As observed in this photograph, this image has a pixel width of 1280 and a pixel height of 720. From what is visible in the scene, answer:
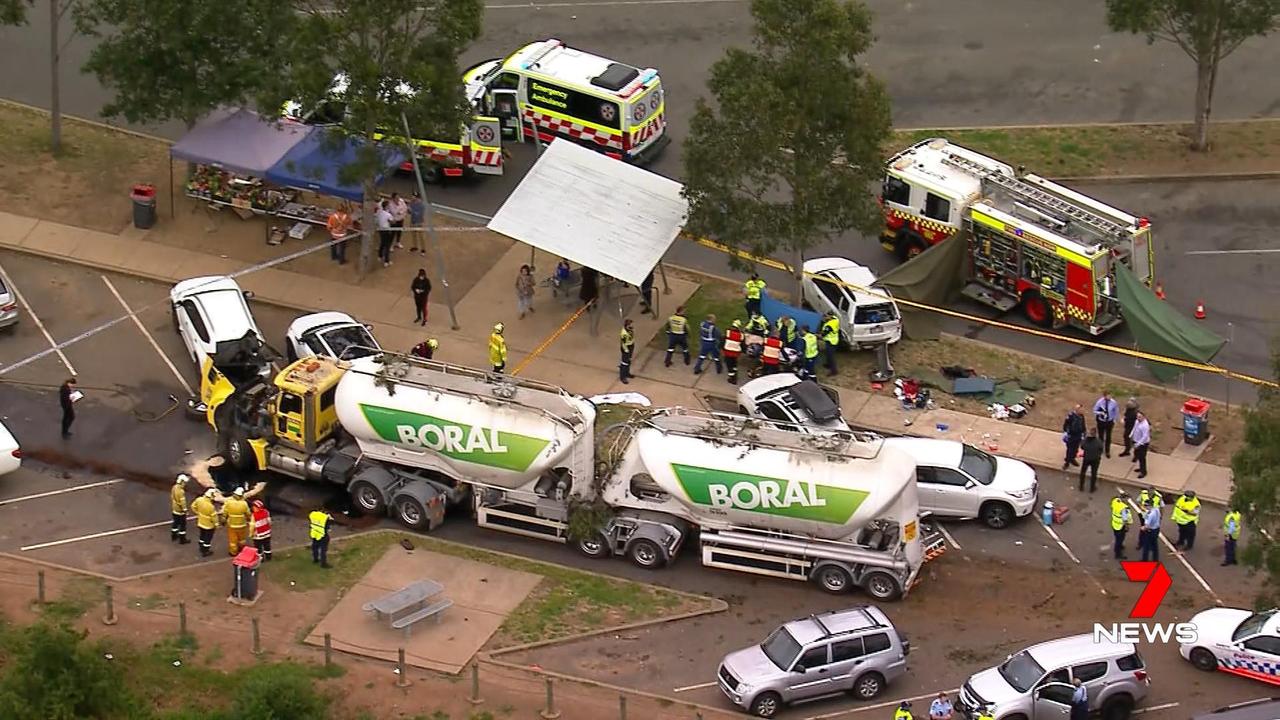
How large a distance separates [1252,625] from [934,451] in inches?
294

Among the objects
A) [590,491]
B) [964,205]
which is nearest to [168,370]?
[590,491]

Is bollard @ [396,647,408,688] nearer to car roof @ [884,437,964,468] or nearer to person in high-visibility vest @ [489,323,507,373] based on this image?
person in high-visibility vest @ [489,323,507,373]

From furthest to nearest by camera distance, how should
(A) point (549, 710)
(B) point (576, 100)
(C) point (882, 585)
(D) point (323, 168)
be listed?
1. (B) point (576, 100)
2. (D) point (323, 168)
3. (C) point (882, 585)
4. (A) point (549, 710)

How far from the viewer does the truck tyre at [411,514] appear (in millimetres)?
41656

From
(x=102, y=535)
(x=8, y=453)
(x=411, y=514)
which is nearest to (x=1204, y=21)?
(x=411, y=514)

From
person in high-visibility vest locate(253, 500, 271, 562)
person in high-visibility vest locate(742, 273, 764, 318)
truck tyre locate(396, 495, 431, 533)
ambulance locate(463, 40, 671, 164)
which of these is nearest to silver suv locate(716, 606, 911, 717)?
truck tyre locate(396, 495, 431, 533)

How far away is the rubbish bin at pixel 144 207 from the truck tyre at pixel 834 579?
20.0 m

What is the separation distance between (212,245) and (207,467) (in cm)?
934

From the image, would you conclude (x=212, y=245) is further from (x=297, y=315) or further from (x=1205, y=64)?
(x=1205, y=64)

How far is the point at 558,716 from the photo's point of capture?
36.6 meters

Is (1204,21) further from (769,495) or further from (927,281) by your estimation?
(769,495)

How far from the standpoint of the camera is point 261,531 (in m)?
40.3

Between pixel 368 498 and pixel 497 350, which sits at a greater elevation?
pixel 497 350

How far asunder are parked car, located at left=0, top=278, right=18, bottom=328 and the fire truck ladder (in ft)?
68.7
